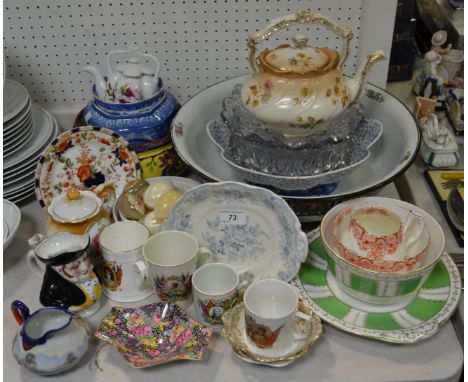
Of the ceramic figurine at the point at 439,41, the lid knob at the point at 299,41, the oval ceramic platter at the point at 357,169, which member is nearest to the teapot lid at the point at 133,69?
the oval ceramic platter at the point at 357,169

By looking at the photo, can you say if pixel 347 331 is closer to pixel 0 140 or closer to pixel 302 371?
pixel 302 371

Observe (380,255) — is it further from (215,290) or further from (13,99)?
(13,99)

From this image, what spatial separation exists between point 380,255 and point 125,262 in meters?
0.41

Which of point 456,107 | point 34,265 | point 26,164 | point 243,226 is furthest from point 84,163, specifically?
point 456,107

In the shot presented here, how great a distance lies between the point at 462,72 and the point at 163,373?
3.42 ft

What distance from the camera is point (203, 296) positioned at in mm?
870

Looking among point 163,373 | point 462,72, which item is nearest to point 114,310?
point 163,373

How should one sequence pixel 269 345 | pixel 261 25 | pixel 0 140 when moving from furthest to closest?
pixel 261 25 → pixel 0 140 → pixel 269 345

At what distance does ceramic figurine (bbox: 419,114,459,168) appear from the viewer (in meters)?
1.18

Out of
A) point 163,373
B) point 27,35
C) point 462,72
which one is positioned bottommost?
point 163,373

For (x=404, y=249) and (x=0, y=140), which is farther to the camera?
(x=0, y=140)

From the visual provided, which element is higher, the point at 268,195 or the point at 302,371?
the point at 268,195

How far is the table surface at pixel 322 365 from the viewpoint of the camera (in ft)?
2.75

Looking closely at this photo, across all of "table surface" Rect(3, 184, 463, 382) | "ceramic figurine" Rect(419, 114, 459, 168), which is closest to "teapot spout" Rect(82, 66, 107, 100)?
"table surface" Rect(3, 184, 463, 382)
